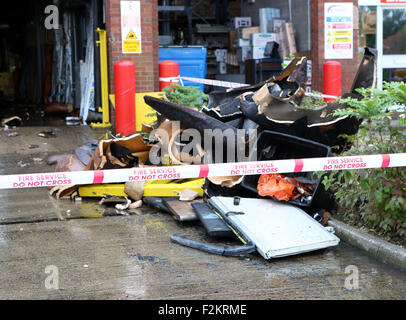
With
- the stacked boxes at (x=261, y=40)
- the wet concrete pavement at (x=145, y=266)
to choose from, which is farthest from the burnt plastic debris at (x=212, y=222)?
the stacked boxes at (x=261, y=40)

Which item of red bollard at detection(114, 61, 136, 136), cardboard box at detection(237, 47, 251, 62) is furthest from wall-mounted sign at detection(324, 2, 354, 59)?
red bollard at detection(114, 61, 136, 136)

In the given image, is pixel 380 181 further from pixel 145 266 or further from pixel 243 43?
pixel 243 43

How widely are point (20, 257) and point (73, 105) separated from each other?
1289cm

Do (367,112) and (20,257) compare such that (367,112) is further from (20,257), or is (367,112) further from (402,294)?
(20,257)

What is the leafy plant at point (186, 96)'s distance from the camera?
859cm

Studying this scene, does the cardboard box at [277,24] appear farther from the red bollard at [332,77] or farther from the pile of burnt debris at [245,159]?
the pile of burnt debris at [245,159]

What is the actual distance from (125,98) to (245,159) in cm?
445

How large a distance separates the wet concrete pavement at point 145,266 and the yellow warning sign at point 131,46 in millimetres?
5650

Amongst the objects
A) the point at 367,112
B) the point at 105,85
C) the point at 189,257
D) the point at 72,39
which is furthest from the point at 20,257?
the point at 72,39

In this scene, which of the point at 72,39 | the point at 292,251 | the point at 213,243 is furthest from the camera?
the point at 72,39

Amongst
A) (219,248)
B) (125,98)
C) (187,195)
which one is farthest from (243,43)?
(219,248)

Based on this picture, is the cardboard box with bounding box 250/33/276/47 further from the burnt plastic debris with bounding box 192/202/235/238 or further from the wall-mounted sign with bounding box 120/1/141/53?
the burnt plastic debris with bounding box 192/202/235/238

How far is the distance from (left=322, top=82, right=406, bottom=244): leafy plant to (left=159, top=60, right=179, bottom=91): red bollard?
6.17 meters

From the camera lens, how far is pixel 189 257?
491 centimetres
